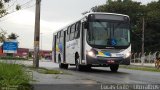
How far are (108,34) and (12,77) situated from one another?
43.4ft

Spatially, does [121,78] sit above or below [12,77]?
below

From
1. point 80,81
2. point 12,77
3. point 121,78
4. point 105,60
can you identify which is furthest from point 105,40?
point 12,77

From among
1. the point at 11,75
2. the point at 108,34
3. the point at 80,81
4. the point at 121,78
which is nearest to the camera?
the point at 11,75

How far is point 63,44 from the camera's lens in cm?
3488

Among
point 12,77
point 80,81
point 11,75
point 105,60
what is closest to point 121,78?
point 80,81

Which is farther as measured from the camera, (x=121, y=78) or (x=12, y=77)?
(x=121, y=78)

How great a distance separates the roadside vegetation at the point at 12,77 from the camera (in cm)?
1309

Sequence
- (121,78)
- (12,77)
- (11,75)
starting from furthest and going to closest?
(121,78) → (11,75) → (12,77)

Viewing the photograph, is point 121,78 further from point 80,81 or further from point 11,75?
point 11,75

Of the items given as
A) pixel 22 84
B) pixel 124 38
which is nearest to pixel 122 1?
pixel 124 38

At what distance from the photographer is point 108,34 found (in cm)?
2669

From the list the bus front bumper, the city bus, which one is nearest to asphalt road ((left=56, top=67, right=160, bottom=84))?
the bus front bumper

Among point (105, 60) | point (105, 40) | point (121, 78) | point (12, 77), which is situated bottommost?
point (121, 78)

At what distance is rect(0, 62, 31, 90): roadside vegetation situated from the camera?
515 inches
